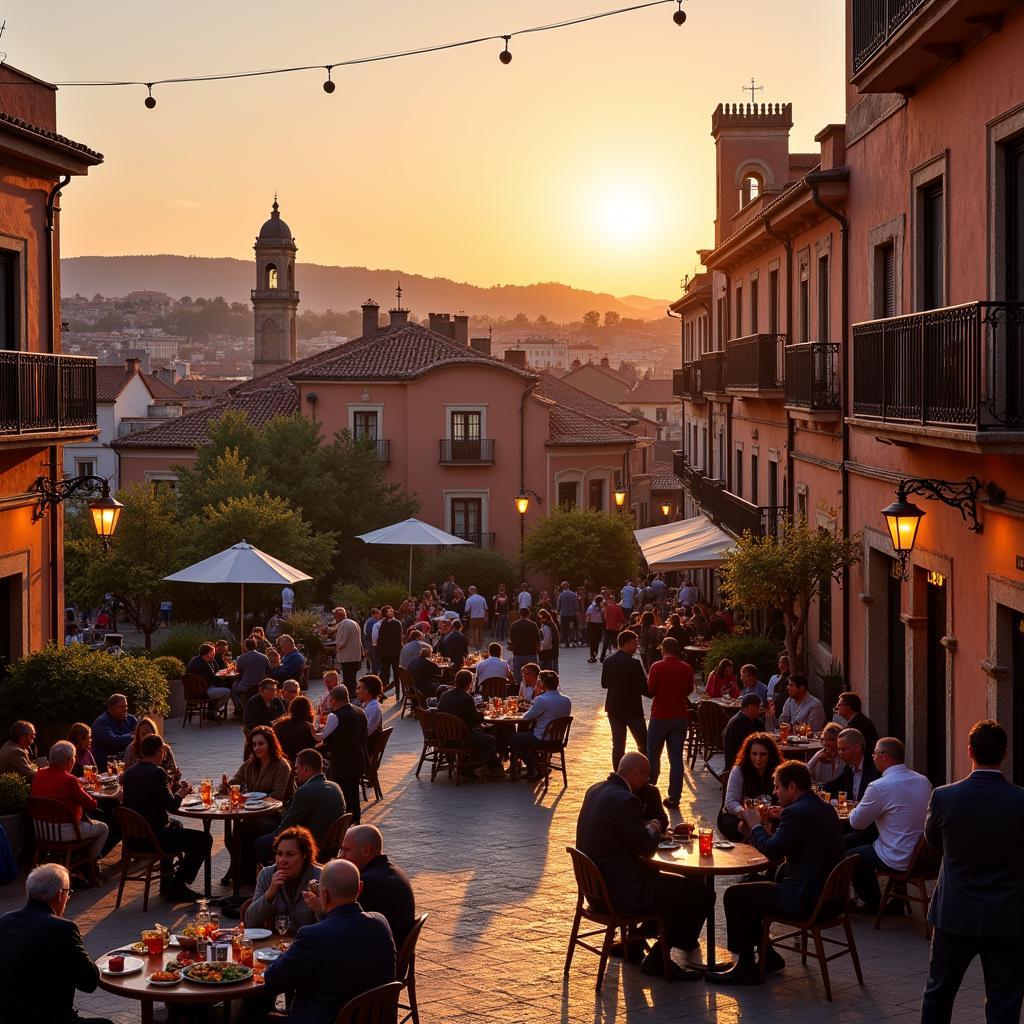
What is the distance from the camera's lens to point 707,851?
10812mm

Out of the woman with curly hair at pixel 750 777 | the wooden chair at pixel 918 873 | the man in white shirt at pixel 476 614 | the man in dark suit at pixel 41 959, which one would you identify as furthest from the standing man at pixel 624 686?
the man in white shirt at pixel 476 614

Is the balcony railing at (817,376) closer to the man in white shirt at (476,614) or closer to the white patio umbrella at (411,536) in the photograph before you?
the white patio umbrella at (411,536)

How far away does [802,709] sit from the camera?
16109mm

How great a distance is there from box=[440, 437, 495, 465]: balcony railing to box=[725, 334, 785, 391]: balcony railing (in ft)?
72.7

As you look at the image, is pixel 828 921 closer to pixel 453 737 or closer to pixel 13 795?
pixel 13 795

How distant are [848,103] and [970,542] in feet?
24.5

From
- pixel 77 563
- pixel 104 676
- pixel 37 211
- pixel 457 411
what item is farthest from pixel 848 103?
pixel 457 411

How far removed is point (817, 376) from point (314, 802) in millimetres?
11004

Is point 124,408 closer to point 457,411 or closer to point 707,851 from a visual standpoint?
point 457,411

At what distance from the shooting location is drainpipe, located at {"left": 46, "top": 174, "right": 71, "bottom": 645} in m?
18.3

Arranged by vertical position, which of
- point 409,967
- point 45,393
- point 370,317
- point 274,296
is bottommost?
point 409,967

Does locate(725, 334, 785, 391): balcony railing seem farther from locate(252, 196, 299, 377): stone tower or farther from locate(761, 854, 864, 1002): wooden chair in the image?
locate(252, 196, 299, 377): stone tower

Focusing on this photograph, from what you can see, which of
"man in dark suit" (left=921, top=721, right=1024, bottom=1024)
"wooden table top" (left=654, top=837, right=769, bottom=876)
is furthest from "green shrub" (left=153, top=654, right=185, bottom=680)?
"man in dark suit" (left=921, top=721, right=1024, bottom=1024)

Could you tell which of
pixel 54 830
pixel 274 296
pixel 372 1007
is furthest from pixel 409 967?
A: pixel 274 296
